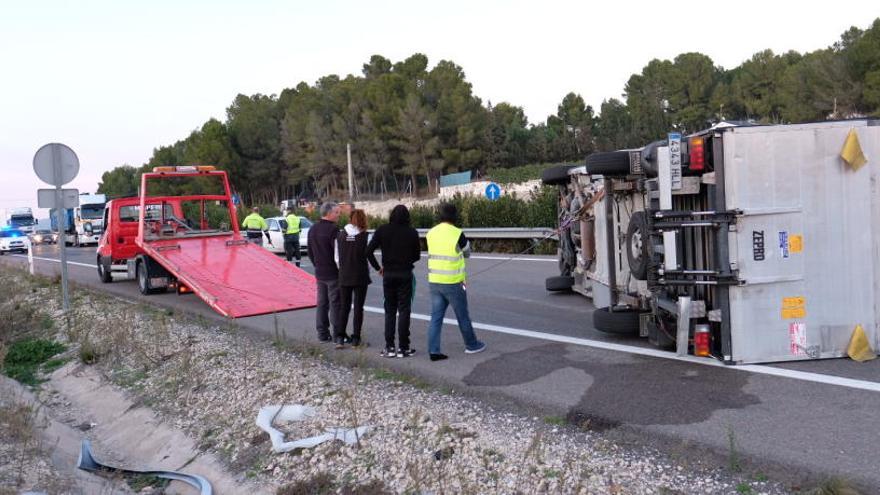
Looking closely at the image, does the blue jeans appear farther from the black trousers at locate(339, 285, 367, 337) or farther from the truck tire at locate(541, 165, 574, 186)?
the truck tire at locate(541, 165, 574, 186)

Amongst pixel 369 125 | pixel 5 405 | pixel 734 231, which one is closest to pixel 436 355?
pixel 734 231

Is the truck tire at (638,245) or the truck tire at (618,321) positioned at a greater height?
the truck tire at (638,245)

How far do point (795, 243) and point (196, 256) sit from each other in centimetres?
1113

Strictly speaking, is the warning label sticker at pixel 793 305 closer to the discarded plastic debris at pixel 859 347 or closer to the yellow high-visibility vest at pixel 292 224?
the discarded plastic debris at pixel 859 347

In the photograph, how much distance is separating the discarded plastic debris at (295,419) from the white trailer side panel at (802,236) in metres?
3.64

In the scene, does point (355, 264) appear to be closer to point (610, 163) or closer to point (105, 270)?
point (610, 163)

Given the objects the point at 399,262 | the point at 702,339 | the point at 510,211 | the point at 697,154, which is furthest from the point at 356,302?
the point at 510,211

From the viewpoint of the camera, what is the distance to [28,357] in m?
12.0

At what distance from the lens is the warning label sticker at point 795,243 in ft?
23.8

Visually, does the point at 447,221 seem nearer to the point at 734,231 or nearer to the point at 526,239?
the point at 734,231

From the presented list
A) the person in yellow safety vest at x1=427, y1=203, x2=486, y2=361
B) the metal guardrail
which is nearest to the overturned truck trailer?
the person in yellow safety vest at x1=427, y1=203, x2=486, y2=361

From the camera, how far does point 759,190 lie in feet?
23.6

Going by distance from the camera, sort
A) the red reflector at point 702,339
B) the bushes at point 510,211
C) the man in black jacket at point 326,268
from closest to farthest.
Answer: the red reflector at point 702,339 < the man in black jacket at point 326,268 < the bushes at point 510,211

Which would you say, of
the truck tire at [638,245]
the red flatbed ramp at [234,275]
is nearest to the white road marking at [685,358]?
the truck tire at [638,245]
